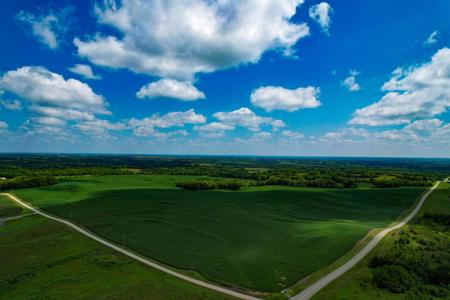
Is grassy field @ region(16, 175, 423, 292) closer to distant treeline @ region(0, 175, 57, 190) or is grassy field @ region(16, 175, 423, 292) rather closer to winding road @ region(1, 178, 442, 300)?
winding road @ region(1, 178, 442, 300)

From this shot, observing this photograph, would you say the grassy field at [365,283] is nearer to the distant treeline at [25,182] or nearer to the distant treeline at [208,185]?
the distant treeline at [208,185]

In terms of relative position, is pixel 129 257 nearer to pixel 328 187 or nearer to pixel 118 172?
pixel 328 187

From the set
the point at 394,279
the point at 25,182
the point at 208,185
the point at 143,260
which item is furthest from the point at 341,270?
the point at 25,182

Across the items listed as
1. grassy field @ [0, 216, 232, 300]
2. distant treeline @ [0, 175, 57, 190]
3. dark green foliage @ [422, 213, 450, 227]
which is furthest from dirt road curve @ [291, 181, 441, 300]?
distant treeline @ [0, 175, 57, 190]

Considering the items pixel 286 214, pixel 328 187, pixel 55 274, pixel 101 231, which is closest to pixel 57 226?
pixel 101 231

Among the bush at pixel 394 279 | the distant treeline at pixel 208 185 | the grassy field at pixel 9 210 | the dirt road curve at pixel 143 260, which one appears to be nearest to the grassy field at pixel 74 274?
the dirt road curve at pixel 143 260

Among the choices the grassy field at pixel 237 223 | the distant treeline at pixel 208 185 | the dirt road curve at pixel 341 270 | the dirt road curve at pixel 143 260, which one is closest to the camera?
the dirt road curve at pixel 341 270
